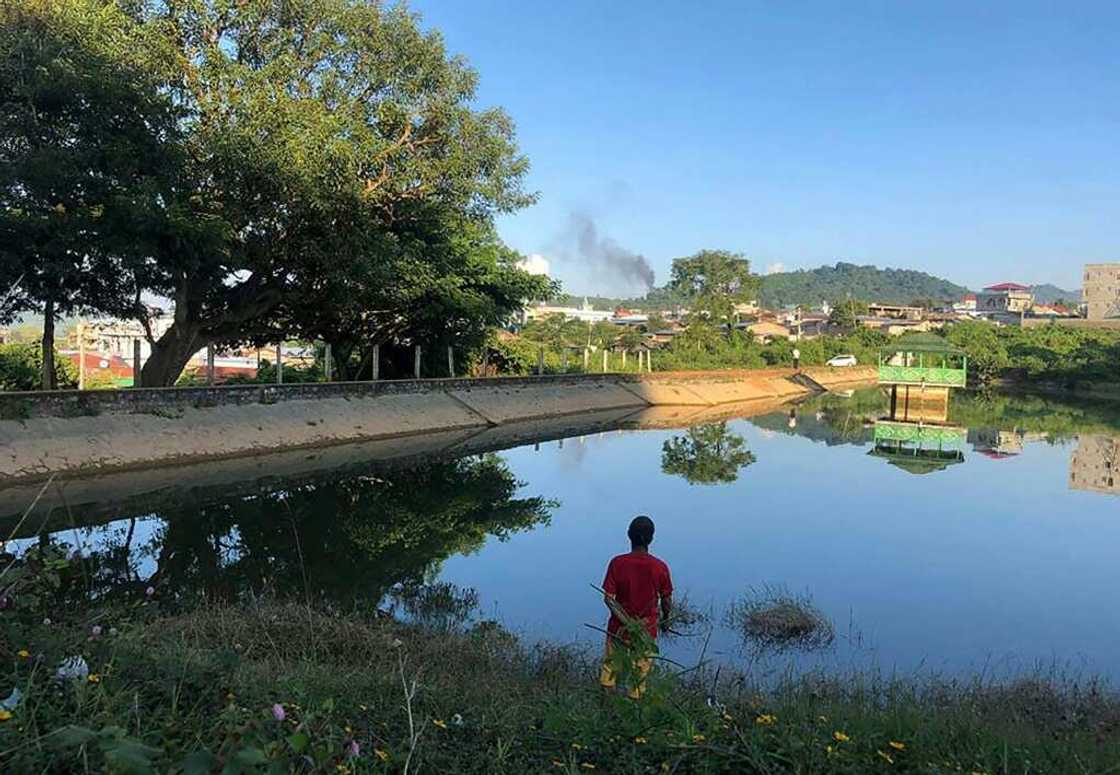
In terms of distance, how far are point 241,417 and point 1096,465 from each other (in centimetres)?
2292

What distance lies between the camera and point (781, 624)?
7.95 m

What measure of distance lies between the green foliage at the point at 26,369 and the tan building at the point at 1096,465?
85.6 feet

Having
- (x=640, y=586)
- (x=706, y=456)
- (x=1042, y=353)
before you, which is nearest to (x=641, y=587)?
(x=640, y=586)

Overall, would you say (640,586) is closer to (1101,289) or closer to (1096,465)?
(1096,465)

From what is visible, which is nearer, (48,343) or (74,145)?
(74,145)

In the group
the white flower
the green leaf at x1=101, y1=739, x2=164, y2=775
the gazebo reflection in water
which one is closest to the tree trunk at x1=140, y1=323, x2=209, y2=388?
the gazebo reflection in water

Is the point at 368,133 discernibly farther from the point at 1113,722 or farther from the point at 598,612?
the point at 1113,722

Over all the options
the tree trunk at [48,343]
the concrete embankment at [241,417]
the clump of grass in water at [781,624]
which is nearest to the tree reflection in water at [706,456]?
the concrete embankment at [241,417]

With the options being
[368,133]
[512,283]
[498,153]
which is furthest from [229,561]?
[512,283]

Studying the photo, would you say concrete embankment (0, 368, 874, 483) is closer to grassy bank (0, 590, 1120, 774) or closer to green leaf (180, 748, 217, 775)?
grassy bank (0, 590, 1120, 774)

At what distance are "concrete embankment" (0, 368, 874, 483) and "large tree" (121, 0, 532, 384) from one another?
277cm

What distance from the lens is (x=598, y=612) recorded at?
8508 mm

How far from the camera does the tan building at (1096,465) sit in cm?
1897

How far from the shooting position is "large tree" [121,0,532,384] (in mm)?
18062
